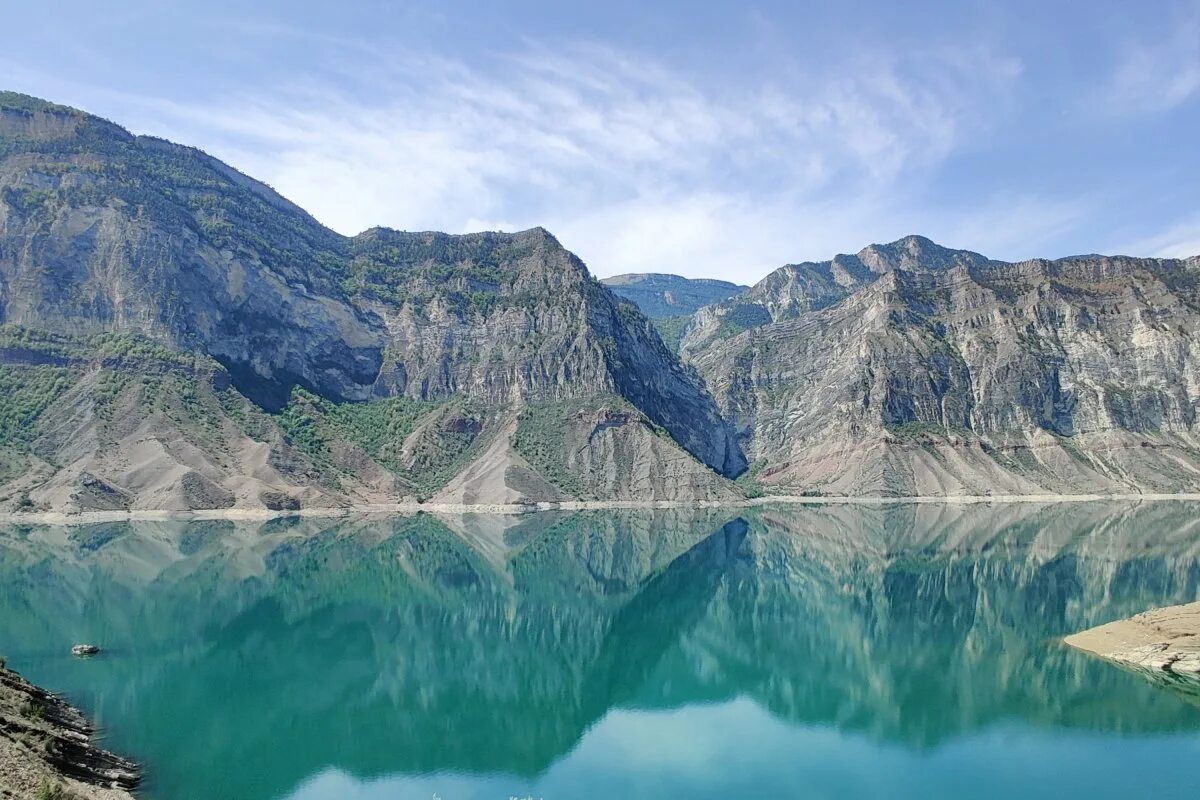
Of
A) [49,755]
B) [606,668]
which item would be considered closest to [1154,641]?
[606,668]

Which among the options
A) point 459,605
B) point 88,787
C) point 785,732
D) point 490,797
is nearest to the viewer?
point 88,787

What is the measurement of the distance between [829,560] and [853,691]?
5554 cm

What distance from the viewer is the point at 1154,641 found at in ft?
184

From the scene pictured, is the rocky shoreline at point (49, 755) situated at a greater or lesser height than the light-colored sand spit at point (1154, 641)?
lesser

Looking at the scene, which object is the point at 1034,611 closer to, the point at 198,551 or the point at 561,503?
the point at 198,551

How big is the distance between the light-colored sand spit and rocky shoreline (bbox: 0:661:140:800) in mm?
53533

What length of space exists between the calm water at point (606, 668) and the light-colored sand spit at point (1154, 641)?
2192 millimetres

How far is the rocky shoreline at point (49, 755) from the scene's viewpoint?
2736 centimetres

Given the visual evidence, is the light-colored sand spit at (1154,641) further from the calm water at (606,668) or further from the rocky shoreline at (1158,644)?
the calm water at (606,668)

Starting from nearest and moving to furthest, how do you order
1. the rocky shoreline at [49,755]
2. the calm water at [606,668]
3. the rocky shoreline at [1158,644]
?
the rocky shoreline at [49,755], the calm water at [606,668], the rocky shoreline at [1158,644]

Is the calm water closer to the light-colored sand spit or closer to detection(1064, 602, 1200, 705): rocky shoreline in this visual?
detection(1064, 602, 1200, 705): rocky shoreline

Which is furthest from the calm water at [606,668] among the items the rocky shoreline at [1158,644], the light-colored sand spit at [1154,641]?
the light-colored sand spit at [1154,641]

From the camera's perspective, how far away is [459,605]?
78562 millimetres

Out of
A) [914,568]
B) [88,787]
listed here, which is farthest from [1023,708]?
[914,568]
